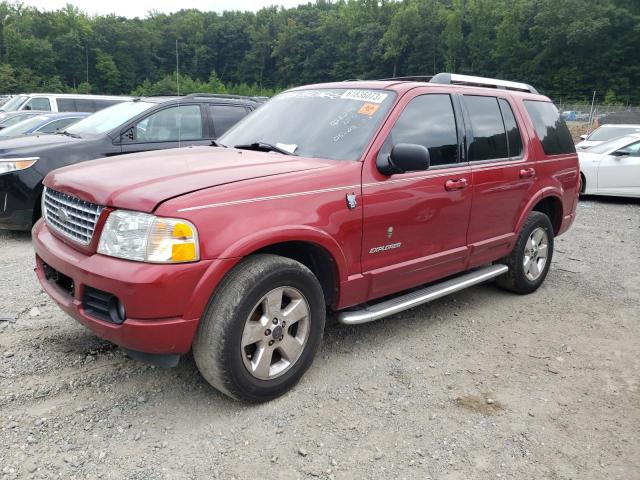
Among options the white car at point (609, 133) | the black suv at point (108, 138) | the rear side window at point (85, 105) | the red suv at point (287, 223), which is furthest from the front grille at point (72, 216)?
the white car at point (609, 133)

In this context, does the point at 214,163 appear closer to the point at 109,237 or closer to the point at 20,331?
the point at 109,237

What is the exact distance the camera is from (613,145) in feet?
37.2

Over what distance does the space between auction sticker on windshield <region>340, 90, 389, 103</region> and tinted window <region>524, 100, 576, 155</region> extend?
6.43 feet

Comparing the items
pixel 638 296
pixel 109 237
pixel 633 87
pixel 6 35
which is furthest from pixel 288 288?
pixel 6 35

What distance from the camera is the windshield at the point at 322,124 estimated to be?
11.8 feet

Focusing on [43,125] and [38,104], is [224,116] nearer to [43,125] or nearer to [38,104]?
[43,125]

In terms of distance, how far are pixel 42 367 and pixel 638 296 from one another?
17.6 ft

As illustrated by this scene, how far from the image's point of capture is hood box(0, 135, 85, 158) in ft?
20.0

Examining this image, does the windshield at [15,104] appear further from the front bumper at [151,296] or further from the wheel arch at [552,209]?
the front bumper at [151,296]

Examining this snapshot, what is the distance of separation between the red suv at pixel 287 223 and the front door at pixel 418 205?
0.04 ft

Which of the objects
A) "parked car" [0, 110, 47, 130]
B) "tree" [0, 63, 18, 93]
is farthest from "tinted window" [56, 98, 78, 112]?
"tree" [0, 63, 18, 93]

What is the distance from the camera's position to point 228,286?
9.33 feet

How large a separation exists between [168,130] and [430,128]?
4.32 meters

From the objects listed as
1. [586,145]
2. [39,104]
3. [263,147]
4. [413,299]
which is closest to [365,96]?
[263,147]
